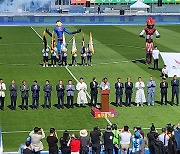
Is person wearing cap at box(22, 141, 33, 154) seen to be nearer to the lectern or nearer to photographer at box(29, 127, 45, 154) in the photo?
photographer at box(29, 127, 45, 154)

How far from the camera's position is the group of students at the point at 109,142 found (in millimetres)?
19391

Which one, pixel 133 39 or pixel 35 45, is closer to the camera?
pixel 35 45

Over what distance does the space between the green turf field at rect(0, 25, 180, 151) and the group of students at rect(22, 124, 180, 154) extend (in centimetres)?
286

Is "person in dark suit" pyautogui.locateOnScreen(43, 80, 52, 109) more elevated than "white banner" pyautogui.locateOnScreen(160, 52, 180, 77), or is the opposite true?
"white banner" pyautogui.locateOnScreen(160, 52, 180, 77)

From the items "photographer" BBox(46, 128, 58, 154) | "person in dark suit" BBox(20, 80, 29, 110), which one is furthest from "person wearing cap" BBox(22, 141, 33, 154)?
"person in dark suit" BBox(20, 80, 29, 110)

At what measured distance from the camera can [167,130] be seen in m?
20.2

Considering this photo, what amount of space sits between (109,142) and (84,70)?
55.3 feet

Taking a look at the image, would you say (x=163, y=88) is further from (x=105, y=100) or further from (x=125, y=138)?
(x=125, y=138)

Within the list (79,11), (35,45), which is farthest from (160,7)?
(35,45)

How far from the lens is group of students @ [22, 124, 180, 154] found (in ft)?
63.6

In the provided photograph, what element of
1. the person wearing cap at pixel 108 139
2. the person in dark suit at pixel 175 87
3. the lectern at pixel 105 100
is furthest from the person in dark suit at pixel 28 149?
the person in dark suit at pixel 175 87

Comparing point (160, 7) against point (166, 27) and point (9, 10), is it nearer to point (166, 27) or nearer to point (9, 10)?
point (9, 10)

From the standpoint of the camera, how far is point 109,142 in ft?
66.6

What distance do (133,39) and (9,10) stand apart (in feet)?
180
